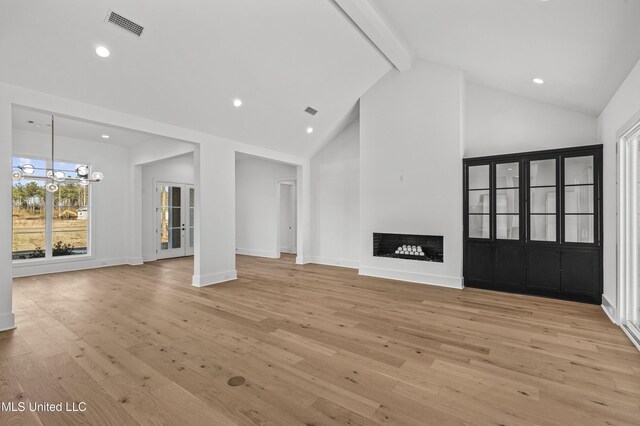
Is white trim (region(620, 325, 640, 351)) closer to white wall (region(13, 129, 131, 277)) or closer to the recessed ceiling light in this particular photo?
the recessed ceiling light

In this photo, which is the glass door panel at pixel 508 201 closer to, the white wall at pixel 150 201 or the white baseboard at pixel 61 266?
the white wall at pixel 150 201

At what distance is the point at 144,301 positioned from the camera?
4.30 metres

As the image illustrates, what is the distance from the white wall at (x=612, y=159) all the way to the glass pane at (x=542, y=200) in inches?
22.5

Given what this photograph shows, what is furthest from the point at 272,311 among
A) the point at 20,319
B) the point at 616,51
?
the point at 616,51

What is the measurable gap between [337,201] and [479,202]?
3.18m

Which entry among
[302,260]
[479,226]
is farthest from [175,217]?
[479,226]

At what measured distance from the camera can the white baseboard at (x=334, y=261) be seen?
6969 millimetres

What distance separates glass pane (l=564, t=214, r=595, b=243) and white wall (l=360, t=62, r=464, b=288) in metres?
1.42

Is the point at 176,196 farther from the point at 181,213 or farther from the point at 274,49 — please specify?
the point at 274,49

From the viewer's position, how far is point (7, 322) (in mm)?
3248

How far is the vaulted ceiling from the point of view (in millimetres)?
2861

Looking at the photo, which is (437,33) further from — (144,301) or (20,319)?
(20,319)

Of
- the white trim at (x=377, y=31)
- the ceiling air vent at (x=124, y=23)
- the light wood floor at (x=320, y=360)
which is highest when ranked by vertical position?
the white trim at (x=377, y=31)

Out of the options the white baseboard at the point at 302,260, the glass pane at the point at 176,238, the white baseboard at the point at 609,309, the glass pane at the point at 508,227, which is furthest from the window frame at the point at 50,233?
the white baseboard at the point at 609,309
